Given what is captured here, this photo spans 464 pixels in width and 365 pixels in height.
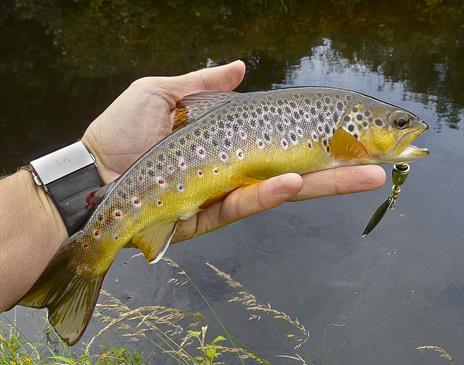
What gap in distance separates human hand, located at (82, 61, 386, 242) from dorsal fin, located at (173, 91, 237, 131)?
1.64 feet

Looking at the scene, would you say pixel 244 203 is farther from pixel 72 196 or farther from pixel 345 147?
pixel 72 196

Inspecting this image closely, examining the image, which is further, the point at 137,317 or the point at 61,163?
the point at 137,317

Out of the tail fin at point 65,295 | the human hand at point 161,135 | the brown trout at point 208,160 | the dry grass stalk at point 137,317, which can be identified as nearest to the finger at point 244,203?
the human hand at point 161,135

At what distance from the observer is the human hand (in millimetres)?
3301

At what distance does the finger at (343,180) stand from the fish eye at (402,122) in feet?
1.09

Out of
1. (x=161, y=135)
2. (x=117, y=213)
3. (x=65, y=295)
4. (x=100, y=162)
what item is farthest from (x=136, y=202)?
(x=161, y=135)

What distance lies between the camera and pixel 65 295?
276cm

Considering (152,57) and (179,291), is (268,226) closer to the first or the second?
(179,291)

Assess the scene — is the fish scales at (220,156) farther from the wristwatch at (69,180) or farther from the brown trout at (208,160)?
the wristwatch at (69,180)

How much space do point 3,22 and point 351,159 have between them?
717 inches

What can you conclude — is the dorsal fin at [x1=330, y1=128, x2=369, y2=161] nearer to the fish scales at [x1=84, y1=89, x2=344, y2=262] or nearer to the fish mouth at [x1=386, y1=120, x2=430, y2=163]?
the fish scales at [x1=84, y1=89, x2=344, y2=262]

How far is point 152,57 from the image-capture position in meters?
14.8

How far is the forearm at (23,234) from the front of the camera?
2.99 metres

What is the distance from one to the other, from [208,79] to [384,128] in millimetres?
1316
